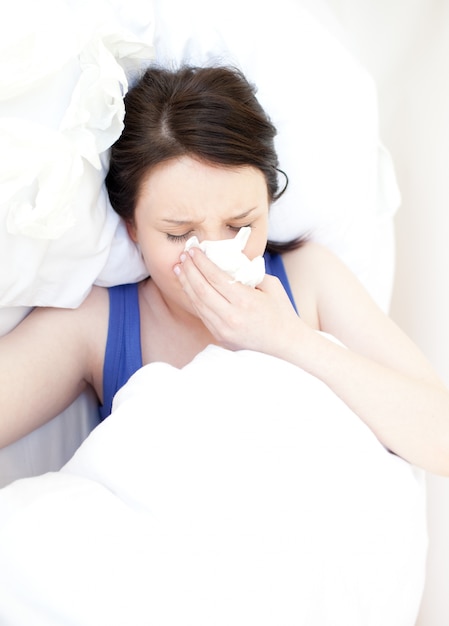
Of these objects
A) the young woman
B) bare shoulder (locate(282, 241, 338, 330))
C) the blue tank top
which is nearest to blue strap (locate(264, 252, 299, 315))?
bare shoulder (locate(282, 241, 338, 330))

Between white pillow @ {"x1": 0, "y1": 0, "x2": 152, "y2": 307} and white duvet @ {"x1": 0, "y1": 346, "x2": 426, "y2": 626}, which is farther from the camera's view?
white pillow @ {"x1": 0, "y1": 0, "x2": 152, "y2": 307}

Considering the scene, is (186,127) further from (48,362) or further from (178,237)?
(48,362)

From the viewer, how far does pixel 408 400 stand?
104cm

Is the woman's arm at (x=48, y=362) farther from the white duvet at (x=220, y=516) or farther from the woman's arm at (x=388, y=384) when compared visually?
the woman's arm at (x=388, y=384)

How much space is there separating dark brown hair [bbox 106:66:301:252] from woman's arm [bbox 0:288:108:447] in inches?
6.9

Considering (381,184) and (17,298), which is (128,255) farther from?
(381,184)

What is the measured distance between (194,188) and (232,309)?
17 cm

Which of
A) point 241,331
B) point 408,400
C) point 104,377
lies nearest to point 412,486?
point 408,400

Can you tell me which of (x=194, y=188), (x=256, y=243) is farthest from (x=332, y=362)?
(x=194, y=188)

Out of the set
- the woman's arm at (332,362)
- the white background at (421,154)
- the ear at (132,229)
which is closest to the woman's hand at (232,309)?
the woman's arm at (332,362)

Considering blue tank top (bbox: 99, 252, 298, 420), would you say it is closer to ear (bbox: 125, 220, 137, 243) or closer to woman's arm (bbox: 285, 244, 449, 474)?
ear (bbox: 125, 220, 137, 243)

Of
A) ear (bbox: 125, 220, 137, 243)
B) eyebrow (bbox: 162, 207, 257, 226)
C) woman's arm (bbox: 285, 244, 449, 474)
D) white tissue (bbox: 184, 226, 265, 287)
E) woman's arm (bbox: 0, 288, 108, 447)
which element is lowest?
woman's arm (bbox: 0, 288, 108, 447)

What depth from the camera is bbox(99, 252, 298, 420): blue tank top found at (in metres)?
1.11

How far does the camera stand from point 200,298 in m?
1.00
